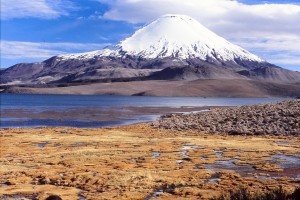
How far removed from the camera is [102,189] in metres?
18.2

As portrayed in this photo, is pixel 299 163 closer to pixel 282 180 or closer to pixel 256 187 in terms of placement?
pixel 282 180

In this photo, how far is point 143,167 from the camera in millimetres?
23078

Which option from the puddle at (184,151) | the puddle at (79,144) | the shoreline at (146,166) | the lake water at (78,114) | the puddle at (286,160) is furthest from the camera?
the lake water at (78,114)

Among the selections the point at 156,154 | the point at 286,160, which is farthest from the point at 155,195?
the point at 286,160

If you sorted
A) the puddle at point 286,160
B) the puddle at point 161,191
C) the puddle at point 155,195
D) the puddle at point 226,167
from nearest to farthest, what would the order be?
the puddle at point 155,195 → the puddle at point 161,191 → the puddle at point 226,167 → the puddle at point 286,160

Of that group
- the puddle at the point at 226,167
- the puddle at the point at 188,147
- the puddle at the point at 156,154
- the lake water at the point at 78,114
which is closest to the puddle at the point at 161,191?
the puddle at the point at 226,167

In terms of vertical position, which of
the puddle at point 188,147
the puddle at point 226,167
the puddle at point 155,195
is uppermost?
the puddle at point 188,147

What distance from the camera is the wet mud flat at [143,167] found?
18.0 m

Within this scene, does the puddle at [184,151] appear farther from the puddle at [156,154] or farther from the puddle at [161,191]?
the puddle at [161,191]

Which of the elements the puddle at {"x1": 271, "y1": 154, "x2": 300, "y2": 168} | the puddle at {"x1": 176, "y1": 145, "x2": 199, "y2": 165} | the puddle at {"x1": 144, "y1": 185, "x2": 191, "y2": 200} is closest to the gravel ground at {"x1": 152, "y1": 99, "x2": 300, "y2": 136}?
the puddle at {"x1": 176, "y1": 145, "x2": 199, "y2": 165}

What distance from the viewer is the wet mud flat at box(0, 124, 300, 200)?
18.0 m

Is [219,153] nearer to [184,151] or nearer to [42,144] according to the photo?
[184,151]

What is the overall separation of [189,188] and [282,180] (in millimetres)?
4535

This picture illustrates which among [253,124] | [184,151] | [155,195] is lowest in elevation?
[155,195]
